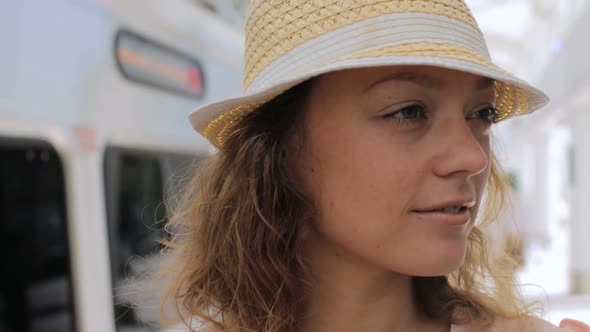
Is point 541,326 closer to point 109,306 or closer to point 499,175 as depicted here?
point 499,175

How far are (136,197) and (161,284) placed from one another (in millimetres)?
1869

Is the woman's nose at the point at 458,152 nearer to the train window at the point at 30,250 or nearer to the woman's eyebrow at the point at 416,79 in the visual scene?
the woman's eyebrow at the point at 416,79

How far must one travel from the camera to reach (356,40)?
2.89 feet

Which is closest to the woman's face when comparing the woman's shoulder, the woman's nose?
the woman's nose

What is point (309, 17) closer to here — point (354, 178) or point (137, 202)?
point (354, 178)

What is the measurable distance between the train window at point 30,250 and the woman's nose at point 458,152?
2518mm

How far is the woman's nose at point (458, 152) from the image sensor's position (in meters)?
0.85

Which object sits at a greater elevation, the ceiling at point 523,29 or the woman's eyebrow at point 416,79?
the ceiling at point 523,29

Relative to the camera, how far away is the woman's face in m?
0.88

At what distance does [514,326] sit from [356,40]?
0.61 metres

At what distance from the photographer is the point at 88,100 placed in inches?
96.0

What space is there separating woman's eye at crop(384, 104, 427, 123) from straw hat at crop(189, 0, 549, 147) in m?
0.10

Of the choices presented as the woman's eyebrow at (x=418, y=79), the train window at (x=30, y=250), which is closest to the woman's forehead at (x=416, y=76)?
the woman's eyebrow at (x=418, y=79)

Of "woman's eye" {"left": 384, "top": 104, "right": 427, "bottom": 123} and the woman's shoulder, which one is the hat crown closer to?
"woman's eye" {"left": 384, "top": 104, "right": 427, "bottom": 123}
